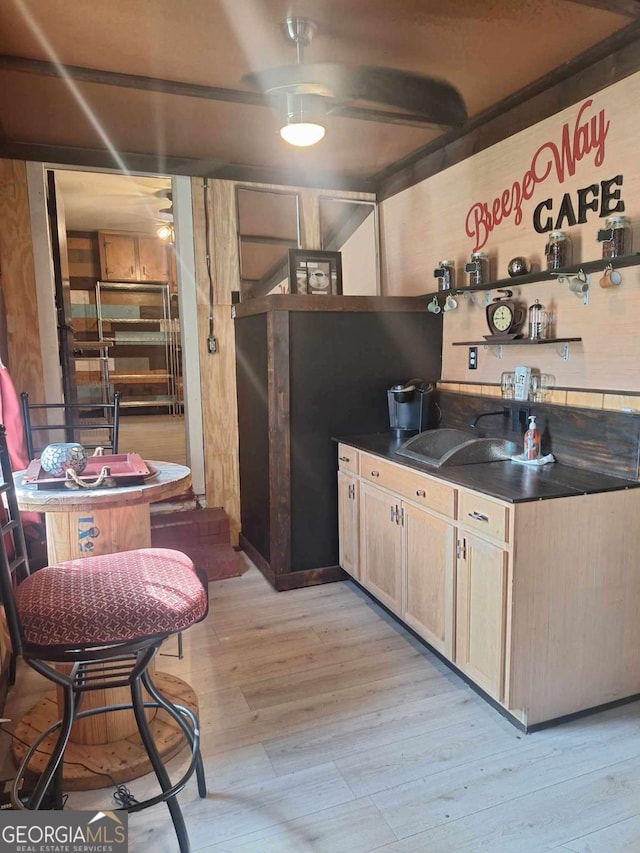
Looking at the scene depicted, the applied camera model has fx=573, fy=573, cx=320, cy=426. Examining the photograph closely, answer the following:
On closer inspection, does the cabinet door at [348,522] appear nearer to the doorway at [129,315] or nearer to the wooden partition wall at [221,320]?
the wooden partition wall at [221,320]

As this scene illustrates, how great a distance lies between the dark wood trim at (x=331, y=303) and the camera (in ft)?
9.89

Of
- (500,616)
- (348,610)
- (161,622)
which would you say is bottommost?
(348,610)

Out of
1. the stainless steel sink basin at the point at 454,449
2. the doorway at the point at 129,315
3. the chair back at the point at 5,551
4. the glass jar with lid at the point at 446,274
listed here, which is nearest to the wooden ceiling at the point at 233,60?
the glass jar with lid at the point at 446,274

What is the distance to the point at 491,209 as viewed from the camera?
2.91 m

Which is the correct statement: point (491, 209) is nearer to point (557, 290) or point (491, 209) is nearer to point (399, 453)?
point (557, 290)

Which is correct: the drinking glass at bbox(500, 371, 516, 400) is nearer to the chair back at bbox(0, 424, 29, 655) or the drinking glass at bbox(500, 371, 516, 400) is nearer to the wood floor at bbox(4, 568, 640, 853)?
the wood floor at bbox(4, 568, 640, 853)

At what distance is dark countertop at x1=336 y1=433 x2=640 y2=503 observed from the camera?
1.97m

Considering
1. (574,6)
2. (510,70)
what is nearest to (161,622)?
(574,6)

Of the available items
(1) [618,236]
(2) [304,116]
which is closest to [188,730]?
(1) [618,236]

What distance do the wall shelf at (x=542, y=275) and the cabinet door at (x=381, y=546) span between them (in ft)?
3.74

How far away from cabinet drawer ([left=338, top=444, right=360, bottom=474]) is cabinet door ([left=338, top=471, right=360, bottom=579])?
1.7 inches

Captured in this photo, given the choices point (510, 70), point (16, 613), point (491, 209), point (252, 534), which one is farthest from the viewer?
point (252, 534)

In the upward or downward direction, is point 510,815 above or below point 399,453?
below

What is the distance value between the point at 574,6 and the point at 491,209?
0.97 meters
